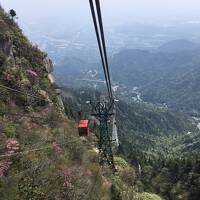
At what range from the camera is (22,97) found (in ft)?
112

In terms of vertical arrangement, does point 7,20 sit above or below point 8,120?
above

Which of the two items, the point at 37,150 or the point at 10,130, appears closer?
the point at 37,150

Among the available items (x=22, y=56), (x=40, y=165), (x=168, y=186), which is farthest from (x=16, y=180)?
(x=168, y=186)

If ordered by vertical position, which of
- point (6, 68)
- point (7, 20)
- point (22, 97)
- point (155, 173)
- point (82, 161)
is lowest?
point (155, 173)

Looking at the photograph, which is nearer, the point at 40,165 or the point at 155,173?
the point at 40,165

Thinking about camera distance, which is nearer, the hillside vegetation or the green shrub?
the hillside vegetation

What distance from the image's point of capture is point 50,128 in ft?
101

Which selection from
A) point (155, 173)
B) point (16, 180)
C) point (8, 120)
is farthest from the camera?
point (155, 173)

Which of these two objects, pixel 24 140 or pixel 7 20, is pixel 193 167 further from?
pixel 24 140

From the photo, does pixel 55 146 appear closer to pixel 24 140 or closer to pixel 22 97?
pixel 24 140

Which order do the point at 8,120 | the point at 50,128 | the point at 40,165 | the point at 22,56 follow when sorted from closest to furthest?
the point at 40,165
the point at 8,120
the point at 50,128
the point at 22,56

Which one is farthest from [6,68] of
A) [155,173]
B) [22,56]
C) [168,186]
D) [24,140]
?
[155,173]

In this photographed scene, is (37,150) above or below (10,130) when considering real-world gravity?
below

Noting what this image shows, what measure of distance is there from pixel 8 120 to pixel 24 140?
2.90 metres
